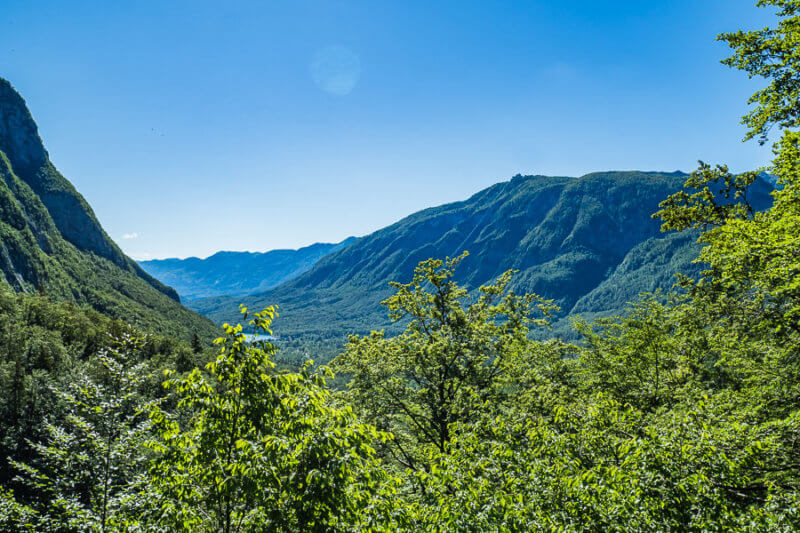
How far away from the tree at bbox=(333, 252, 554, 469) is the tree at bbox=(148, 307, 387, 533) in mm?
10119

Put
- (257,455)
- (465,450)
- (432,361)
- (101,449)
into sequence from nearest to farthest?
(257,455)
(101,449)
(465,450)
(432,361)

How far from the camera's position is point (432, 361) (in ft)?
64.3

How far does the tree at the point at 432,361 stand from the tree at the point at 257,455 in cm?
1012

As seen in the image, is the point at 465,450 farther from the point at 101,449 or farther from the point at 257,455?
the point at 101,449

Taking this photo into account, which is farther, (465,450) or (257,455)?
(465,450)

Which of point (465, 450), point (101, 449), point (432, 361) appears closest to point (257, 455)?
point (465, 450)

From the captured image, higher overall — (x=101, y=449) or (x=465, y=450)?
(x=101, y=449)

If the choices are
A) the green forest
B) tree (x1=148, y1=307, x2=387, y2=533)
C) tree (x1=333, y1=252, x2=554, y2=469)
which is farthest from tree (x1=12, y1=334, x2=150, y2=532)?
tree (x1=333, y1=252, x2=554, y2=469)

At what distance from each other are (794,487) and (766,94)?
1147 centimetres

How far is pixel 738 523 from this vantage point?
21.2 feet

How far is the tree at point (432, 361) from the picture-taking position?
63.3 feet

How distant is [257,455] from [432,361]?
1384 centimetres

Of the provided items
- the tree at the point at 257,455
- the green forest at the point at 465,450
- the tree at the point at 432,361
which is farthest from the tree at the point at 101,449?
the tree at the point at 432,361

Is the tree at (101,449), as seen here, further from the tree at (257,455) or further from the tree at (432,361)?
the tree at (432,361)
